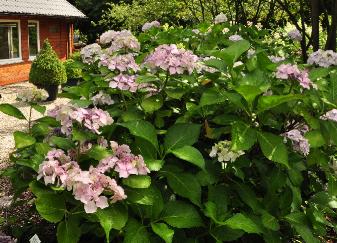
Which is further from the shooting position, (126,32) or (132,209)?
(126,32)

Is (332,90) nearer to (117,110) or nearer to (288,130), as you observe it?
(288,130)

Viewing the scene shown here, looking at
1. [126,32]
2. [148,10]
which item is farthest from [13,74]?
[126,32]

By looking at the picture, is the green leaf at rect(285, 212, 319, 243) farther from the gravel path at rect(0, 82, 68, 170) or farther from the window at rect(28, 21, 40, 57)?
the window at rect(28, 21, 40, 57)

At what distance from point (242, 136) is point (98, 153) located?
1.87 ft

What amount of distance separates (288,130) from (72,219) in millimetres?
1116

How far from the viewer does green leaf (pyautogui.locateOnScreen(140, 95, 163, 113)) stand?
206 centimetres

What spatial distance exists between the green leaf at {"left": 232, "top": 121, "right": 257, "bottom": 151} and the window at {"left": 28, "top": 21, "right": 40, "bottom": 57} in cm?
1711

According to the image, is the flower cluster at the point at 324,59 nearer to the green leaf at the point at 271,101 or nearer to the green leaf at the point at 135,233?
the green leaf at the point at 271,101

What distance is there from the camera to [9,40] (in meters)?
16.3

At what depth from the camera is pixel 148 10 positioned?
1739cm

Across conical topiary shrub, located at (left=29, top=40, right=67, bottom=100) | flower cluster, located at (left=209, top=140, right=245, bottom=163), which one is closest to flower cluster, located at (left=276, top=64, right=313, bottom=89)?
flower cluster, located at (left=209, top=140, right=245, bottom=163)

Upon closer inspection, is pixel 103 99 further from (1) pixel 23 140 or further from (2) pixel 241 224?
(2) pixel 241 224

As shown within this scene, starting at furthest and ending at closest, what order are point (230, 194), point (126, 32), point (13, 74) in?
point (13, 74), point (126, 32), point (230, 194)

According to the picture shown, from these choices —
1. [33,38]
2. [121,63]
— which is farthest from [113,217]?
[33,38]
